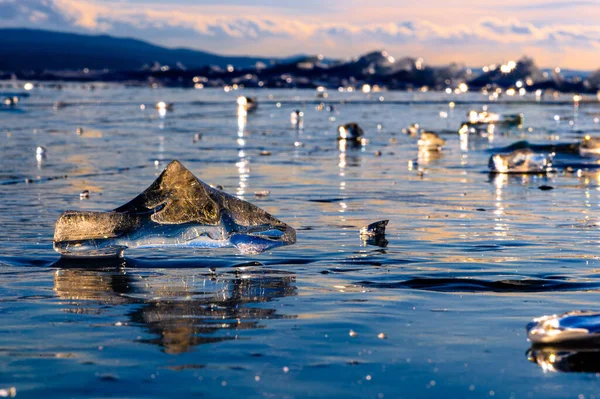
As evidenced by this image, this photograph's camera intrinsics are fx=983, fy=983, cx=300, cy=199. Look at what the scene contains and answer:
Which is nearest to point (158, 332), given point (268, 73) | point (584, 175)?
point (584, 175)

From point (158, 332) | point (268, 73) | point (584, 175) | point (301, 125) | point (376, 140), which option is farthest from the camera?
point (268, 73)

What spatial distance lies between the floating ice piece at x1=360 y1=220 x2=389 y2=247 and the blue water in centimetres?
11

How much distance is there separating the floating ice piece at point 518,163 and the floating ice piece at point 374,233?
7616 mm

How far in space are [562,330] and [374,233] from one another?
14.1 feet

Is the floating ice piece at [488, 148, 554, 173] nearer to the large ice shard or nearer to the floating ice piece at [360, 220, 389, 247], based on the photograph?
the floating ice piece at [360, 220, 389, 247]

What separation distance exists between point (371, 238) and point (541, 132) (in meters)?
23.6

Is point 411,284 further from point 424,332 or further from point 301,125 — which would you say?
point 301,125

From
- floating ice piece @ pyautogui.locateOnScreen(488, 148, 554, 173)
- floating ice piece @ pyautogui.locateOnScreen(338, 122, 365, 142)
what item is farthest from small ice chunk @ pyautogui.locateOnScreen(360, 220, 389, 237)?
floating ice piece @ pyautogui.locateOnScreen(338, 122, 365, 142)

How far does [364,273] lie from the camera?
730 centimetres

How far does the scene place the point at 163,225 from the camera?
7906 mm

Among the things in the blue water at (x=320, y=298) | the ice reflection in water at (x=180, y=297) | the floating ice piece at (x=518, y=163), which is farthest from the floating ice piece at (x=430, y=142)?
the ice reflection in water at (x=180, y=297)

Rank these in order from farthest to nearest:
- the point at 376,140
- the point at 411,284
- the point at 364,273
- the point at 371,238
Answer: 1. the point at 376,140
2. the point at 371,238
3. the point at 364,273
4. the point at 411,284

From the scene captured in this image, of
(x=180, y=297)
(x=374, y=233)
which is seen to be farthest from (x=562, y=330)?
(x=374, y=233)

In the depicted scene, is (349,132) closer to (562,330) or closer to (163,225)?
(163,225)
